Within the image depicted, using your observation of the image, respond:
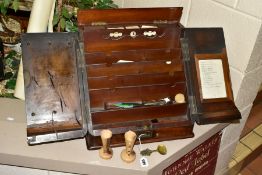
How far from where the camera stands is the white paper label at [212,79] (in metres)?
1.23

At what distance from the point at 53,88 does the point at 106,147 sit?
10.3 inches

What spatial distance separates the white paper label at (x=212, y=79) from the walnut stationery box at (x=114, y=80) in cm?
3

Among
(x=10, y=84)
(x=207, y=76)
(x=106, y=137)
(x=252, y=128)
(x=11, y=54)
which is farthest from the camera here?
(x=252, y=128)

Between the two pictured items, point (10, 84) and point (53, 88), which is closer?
point (53, 88)

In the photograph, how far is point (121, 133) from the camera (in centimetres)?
111

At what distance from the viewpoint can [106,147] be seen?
1046 mm

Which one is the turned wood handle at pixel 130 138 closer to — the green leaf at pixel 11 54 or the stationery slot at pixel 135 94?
the stationery slot at pixel 135 94

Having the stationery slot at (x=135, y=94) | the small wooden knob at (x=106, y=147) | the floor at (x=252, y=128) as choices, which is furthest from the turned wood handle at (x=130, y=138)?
the floor at (x=252, y=128)

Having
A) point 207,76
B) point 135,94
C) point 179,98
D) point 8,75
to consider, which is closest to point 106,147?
point 135,94

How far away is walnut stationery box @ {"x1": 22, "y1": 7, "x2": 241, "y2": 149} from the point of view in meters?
1.07

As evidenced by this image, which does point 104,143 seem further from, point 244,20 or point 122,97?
point 244,20

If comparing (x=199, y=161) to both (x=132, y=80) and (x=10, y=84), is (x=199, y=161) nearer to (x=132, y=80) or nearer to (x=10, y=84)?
(x=132, y=80)

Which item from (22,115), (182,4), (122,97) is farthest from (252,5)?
(22,115)

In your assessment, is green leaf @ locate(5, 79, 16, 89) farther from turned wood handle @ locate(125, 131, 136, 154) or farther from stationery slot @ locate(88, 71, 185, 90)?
turned wood handle @ locate(125, 131, 136, 154)
